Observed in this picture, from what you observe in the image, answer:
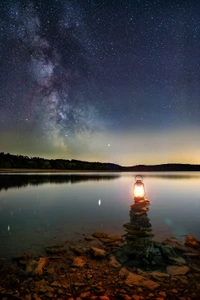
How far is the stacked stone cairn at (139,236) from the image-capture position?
8.72 m

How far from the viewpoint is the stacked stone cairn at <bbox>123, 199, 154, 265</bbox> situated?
8.72 metres

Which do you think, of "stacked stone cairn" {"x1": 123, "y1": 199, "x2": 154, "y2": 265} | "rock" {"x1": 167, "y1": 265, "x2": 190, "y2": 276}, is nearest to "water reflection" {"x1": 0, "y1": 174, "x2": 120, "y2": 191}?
"stacked stone cairn" {"x1": 123, "y1": 199, "x2": 154, "y2": 265}

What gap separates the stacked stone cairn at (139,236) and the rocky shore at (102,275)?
0.29ft

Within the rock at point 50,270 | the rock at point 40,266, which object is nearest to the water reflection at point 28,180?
the rock at point 40,266

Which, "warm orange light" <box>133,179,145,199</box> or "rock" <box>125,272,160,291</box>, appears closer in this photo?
"rock" <box>125,272,160,291</box>

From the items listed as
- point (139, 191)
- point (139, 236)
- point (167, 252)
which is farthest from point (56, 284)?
point (139, 191)

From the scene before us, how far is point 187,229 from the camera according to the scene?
1554 centimetres

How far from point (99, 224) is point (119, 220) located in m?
2.30

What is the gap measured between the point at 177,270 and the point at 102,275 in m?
2.73

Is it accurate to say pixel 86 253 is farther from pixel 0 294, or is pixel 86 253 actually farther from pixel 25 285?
pixel 0 294

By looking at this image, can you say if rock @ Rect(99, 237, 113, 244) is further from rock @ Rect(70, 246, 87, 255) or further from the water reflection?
the water reflection

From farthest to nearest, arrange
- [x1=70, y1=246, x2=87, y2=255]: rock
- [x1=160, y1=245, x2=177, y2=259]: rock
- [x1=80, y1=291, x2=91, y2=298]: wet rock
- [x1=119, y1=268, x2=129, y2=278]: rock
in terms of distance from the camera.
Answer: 1. [x1=70, y1=246, x2=87, y2=255]: rock
2. [x1=160, y1=245, x2=177, y2=259]: rock
3. [x1=119, y1=268, x2=129, y2=278]: rock
4. [x1=80, y1=291, x2=91, y2=298]: wet rock

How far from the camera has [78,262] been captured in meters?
8.53

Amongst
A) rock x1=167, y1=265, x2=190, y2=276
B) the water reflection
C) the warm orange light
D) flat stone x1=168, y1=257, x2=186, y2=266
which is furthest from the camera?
the water reflection
